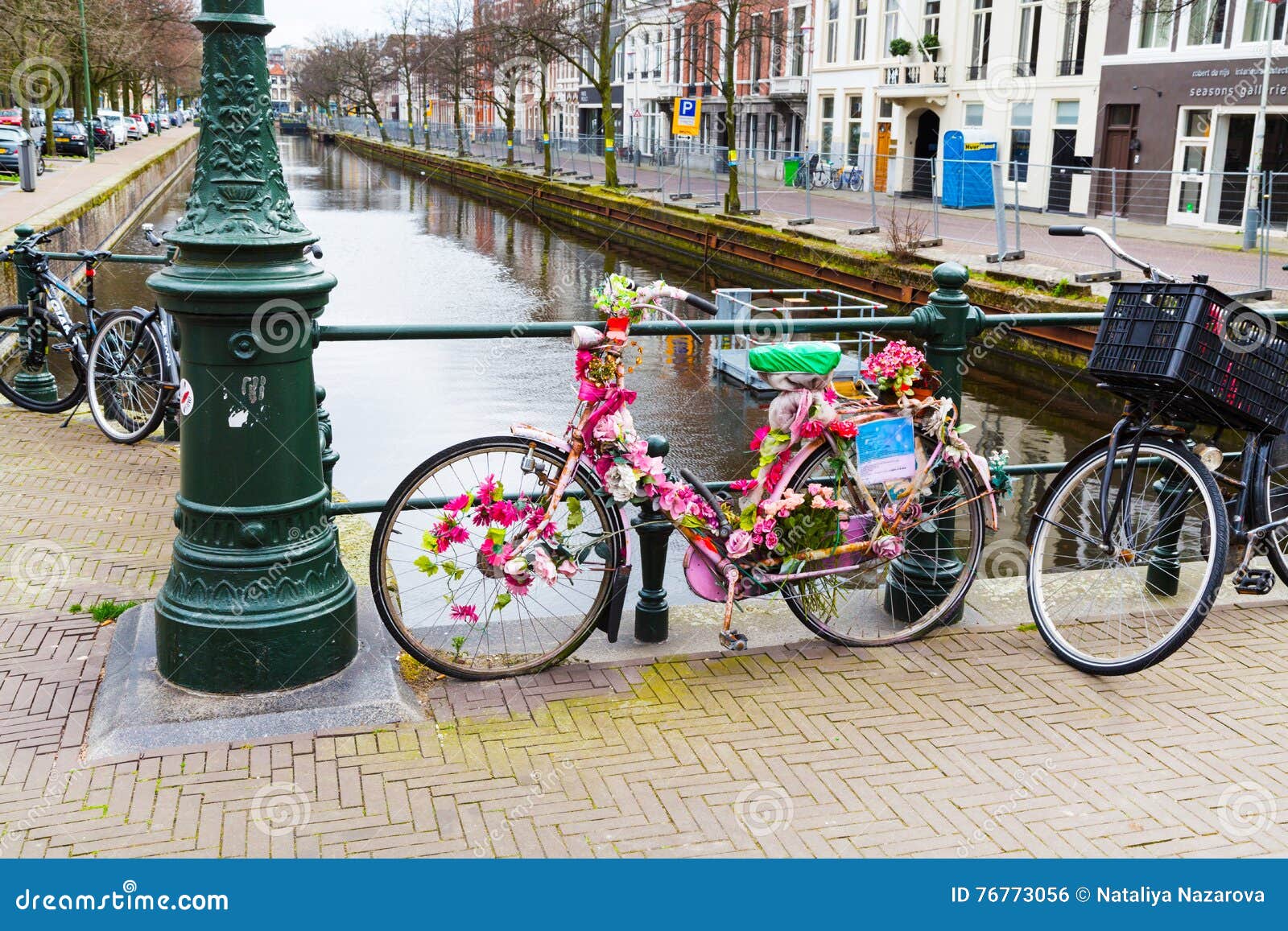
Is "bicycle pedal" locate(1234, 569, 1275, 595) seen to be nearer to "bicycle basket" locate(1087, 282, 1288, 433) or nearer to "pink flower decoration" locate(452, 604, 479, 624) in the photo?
"bicycle basket" locate(1087, 282, 1288, 433)

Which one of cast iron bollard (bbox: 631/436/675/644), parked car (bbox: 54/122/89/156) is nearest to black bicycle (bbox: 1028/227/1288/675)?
cast iron bollard (bbox: 631/436/675/644)

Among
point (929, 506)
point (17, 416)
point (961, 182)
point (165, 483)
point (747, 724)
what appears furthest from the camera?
point (961, 182)

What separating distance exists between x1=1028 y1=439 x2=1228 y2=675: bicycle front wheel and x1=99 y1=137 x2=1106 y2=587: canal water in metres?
2.74

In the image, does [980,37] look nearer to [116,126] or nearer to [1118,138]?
[1118,138]

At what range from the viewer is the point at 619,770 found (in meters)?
3.24

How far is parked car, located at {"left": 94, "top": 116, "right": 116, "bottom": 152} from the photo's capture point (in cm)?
4428

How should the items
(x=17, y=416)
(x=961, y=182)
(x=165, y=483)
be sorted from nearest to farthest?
1. (x=165, y=483)
2. (x=17, y=416)
3. (x=961, y=182)

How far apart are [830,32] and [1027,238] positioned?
19.4m

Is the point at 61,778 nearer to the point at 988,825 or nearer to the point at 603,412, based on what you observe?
the point at 603,412

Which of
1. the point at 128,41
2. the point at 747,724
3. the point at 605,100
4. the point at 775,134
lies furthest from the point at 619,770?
the point at 775,134

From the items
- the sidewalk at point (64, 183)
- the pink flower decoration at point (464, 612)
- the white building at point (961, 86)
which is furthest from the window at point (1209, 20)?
the pink flower decoration at point (464, 612)

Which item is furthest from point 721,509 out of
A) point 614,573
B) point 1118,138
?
point 1118,138

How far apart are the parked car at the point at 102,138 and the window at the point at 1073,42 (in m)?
33.2

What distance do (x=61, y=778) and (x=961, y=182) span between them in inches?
962
